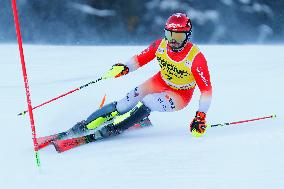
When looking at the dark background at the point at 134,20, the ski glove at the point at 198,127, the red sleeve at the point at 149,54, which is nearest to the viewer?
the ski glove at the point at 198,127

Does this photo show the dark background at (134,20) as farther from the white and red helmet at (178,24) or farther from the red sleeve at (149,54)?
the white and red helmet at (178,24)

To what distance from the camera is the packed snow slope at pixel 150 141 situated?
324 cm

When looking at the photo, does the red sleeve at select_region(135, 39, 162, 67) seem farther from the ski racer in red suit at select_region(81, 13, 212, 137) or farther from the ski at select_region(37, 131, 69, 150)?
the ski at select_region(37, 131, 69, 150)

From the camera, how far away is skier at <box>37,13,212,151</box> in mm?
3928

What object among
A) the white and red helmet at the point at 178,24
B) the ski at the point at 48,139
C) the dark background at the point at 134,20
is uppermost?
the dark background at the point at 134,20

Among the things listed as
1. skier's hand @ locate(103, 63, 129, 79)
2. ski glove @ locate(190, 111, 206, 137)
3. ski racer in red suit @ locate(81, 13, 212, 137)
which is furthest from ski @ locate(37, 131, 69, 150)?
ski glove @ locate(190, 111, 206, 137)

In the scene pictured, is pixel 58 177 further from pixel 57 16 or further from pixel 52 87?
pixel 57 16

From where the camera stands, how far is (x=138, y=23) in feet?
34.3

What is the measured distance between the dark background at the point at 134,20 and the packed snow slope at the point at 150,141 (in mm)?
2656

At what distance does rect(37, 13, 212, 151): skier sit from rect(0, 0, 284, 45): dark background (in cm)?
601

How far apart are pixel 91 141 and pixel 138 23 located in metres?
6.62

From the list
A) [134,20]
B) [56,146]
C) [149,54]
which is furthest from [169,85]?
[134,20]

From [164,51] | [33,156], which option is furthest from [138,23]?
[33,156]

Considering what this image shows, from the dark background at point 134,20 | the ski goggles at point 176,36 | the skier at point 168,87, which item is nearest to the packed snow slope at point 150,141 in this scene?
the skier at point 168,87
